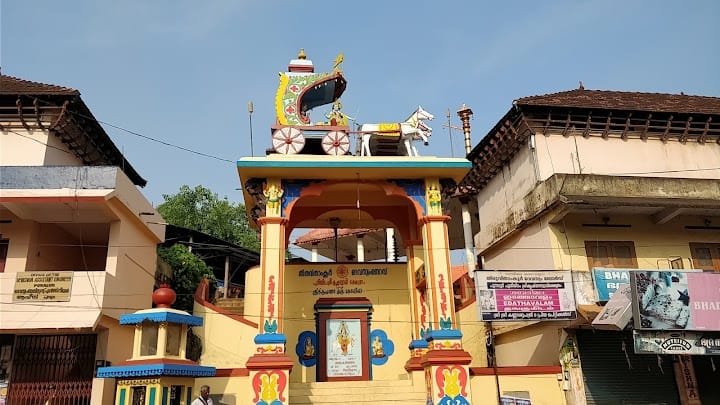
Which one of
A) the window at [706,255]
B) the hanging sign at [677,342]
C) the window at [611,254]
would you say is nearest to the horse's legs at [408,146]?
the window at [611,254]

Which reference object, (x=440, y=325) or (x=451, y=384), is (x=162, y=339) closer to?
(x=440, y=325)

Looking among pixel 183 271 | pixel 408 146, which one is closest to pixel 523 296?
pixel 408 146

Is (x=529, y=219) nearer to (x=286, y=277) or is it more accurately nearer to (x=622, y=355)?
(x=622, y=355)

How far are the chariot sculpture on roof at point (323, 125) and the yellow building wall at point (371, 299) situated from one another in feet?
12.6

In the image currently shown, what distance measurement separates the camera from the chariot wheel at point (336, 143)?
1396 cm

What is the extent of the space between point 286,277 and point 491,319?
243 inches

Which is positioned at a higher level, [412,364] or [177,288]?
[177,288]

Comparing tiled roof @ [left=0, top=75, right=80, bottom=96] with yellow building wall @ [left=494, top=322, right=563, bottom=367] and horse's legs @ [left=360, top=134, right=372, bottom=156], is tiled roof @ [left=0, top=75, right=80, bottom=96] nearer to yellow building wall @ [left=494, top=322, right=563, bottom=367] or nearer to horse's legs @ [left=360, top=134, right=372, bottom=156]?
horse's legs @ [left=360, top=134, right=372, bottom=156]

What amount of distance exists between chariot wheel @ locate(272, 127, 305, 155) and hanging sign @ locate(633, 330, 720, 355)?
905cm

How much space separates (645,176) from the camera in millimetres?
16234

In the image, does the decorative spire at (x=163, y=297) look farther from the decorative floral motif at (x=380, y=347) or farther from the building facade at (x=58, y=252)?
the decorative floral motif at (x=380, y=347)

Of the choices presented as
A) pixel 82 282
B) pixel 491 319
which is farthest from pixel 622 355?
pixel 82 282

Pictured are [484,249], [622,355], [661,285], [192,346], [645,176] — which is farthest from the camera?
[484,249]

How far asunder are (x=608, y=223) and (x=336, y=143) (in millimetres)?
7892
